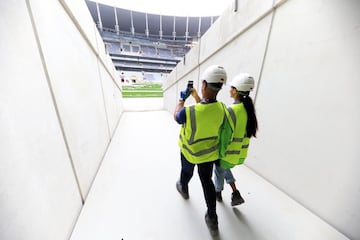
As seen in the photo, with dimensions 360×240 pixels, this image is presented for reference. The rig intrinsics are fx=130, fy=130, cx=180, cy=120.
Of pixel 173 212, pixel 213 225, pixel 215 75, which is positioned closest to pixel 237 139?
pixel 215 75

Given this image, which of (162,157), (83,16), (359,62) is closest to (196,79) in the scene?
(162,157)

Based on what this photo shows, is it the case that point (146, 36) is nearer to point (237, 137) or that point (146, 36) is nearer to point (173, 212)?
point (237, 137)

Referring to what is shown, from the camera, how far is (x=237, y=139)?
1070 millimetres

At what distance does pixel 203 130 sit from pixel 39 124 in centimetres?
102

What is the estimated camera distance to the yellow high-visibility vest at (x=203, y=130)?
854 millimetres

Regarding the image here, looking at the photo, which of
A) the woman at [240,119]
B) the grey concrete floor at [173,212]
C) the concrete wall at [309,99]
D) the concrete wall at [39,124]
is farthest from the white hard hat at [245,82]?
the concrete wall at [39,124]

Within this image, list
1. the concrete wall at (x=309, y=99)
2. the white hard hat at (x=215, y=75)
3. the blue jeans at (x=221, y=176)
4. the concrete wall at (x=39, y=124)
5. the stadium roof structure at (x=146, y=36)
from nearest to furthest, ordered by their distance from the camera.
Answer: the concrete wall at (x=39, y=124)
the white hard hat at (x=215, y=75)
the concrete wall at (x=309, y=99)
the blue jeans at (x=221, y=176)
the stadium roof structure at (x=146, y=36)

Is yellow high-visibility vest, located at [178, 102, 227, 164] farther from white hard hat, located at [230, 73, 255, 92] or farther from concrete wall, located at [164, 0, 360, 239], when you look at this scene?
concrete wall, located at [164, 0, 360, 239]

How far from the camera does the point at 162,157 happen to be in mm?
2221

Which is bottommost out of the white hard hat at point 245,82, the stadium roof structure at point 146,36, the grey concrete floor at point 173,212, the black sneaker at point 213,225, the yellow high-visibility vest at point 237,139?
the grey concrete floor at point 173,212

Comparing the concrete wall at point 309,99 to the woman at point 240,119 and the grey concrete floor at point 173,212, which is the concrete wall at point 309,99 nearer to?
the grey concrete floor at point 173,212

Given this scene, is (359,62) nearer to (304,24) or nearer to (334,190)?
(304,24)

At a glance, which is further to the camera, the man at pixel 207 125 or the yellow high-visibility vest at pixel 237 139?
the yellow high-visibility vest at pixel 237 139

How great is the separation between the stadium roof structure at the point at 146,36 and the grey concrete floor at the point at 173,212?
18720 millimetres
